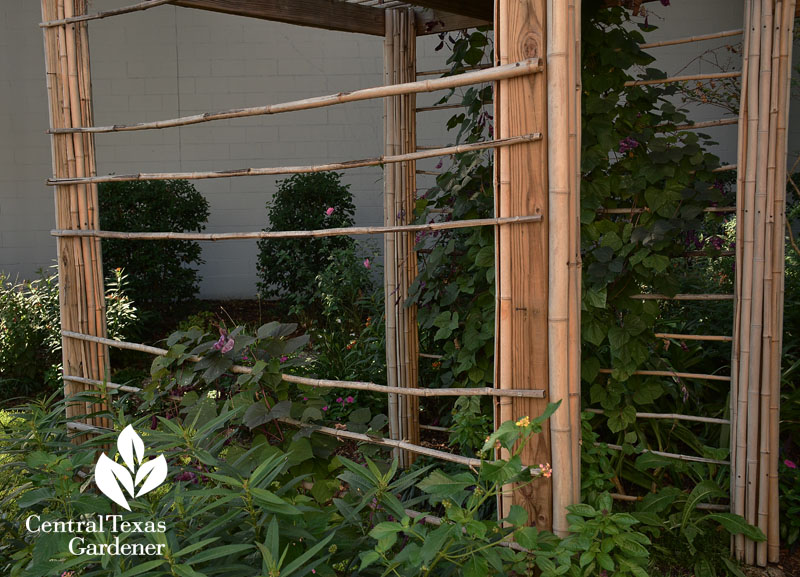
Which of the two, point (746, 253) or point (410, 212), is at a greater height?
point (410, 212)

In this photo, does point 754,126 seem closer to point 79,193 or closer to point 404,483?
point 404,483

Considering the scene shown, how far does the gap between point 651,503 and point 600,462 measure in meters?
0.22

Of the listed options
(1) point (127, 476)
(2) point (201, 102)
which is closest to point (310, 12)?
(1) point (127, 476)

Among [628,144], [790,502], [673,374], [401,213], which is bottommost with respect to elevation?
[790,502]

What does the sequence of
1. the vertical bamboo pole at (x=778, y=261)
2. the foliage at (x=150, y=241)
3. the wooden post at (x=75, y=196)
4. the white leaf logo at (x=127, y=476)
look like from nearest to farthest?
1. the white leaf logo at (x=127, y=476)
2. the vertical bamboo pole at (x=778, y=261)
3. the wooden post at (x=75, y=196)
4. the foliage at (x=150, y=241)

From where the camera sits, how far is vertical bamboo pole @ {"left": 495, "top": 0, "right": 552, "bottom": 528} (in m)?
1.58

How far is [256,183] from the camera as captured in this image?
267 inches

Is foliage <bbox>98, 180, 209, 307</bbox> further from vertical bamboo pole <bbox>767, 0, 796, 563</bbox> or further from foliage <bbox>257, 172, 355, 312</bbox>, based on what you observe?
vertical bamboo pole <bbox>767, 0, 796, 563</bbox>

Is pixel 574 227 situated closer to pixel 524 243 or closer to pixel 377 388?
pixel 524 243

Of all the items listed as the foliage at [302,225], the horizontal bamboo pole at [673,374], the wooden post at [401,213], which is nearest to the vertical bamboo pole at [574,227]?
the horizontal bamboo pole at [673,374]

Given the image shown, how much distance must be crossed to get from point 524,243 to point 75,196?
152cm

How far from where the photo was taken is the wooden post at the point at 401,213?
9.79 ft

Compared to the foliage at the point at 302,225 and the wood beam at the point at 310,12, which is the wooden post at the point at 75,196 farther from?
the foliage at the point at 302,225

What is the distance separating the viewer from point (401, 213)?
3004 mm
